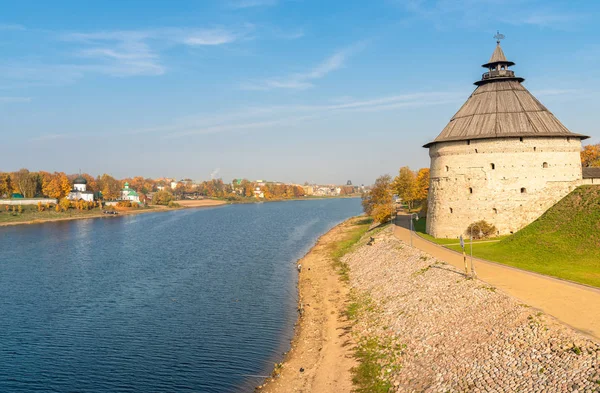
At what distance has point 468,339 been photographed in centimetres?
1684

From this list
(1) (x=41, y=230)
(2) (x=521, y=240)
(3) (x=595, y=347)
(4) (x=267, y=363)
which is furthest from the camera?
(1) (x=41, y=230)

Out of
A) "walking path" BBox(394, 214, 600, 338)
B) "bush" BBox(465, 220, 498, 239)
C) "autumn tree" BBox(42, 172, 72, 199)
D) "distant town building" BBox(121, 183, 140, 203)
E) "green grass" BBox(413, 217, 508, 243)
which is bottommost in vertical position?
"walking path" BBox(394, 214, 600, 338)

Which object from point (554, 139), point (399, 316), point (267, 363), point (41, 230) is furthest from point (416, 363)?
point (41, 230)

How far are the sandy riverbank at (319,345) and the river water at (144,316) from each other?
0.89 meters

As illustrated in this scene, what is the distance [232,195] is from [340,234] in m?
136

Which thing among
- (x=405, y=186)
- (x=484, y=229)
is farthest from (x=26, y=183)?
(x=484, y=229)

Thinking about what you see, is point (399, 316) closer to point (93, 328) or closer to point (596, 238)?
point (596, 238)

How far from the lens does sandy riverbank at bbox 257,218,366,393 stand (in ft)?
56.5

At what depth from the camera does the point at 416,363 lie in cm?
1669

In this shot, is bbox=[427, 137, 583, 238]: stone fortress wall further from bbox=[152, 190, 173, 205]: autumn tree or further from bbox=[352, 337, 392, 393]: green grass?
bbox=[152, 190, 173, 205]: autumn tree

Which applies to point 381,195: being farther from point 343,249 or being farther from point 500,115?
point 500,115

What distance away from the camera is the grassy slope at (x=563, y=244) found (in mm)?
23609

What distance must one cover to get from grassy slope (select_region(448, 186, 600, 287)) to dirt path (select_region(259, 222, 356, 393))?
10.1m

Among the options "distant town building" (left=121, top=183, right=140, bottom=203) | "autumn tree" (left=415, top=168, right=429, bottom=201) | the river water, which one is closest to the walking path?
the river water
